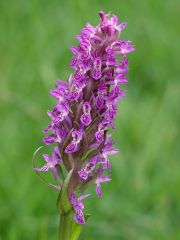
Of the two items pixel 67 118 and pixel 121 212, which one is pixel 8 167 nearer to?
pixel 121 212

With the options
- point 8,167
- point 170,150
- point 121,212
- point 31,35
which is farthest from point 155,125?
point 31,35

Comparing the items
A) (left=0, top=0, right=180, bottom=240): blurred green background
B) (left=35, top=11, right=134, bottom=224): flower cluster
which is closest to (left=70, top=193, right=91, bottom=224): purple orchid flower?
(left=35, top=11, right=134, bottom=224): flower cluster

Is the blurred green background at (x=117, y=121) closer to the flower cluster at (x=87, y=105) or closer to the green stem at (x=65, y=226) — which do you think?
the green stem at (x=65, y=226)

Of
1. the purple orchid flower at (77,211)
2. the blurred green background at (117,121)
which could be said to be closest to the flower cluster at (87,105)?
the purple orchid flower at (77,211)

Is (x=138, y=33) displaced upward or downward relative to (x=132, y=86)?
upward

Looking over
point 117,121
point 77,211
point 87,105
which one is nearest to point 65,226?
point 77,211

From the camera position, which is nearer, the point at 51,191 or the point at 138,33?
the point at 51,191

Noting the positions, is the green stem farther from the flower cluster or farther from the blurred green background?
the blurred green background
